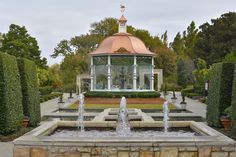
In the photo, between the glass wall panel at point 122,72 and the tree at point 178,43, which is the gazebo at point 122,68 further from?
the tree at point 178,43

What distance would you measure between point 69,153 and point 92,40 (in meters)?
49.4

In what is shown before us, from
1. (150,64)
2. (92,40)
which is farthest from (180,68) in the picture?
(150,64)

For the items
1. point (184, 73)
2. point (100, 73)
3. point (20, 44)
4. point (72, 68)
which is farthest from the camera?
point (72, 68)

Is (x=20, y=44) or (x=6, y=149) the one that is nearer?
(x=6, y=149)

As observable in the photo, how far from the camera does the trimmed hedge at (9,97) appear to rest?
37.9 feet

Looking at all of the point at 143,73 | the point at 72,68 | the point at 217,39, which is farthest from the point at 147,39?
the point at 143,73

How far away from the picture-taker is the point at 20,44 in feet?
125

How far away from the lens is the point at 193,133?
9.48 m

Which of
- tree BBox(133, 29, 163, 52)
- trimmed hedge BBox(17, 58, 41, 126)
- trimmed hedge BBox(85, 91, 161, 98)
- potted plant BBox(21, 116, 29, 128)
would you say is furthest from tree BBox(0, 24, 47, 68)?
potted plant BBox(21, 116, 29, 128)

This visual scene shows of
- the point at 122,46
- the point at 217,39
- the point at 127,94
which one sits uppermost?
the point at 217,39

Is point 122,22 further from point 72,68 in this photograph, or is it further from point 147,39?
point 147,39

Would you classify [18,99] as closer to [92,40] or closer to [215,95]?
[215,95]

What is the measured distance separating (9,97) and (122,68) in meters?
20.8

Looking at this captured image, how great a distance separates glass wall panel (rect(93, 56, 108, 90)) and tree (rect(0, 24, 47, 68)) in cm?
908
